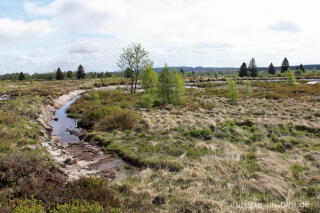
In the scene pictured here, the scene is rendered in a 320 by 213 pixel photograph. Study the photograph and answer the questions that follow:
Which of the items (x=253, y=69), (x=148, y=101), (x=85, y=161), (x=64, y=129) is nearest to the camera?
(x=85, y=161)

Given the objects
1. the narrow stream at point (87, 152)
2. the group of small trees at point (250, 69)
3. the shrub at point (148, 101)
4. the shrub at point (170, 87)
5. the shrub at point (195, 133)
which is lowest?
the narrow stream at point (87, 152)

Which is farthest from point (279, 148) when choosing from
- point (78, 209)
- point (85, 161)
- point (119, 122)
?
point (119, 122)

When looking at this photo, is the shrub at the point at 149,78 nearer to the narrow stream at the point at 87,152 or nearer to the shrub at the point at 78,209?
the narrow stream at the point at 87,152

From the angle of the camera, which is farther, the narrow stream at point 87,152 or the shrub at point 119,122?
the shrub at point 119,122

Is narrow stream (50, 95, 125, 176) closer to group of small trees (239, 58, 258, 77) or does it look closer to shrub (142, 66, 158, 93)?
shrub (142, 66, 158, 93)

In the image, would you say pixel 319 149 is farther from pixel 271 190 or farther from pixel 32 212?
pixel 32 212

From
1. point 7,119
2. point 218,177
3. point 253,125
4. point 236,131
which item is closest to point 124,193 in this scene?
point 218,177

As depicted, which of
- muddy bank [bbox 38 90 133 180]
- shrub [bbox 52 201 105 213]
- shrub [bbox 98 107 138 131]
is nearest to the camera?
shrub [bbox 52 201 105 213]

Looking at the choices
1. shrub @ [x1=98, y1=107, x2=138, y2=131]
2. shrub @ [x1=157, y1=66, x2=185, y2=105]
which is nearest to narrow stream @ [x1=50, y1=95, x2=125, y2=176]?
shrub @ [x1=98, y1=107, x2=138, y2=131]

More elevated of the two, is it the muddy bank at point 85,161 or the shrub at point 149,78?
the shrub at point 149,78

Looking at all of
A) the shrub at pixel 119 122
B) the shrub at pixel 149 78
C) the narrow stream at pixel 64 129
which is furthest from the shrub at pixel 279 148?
the shrub at pixel 149 78

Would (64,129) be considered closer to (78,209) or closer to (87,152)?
(87,152)

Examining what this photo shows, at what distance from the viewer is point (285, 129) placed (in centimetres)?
1295

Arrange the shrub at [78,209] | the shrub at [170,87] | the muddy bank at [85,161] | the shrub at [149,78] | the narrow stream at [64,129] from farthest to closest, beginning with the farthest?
the shrub at [149,78] → the shrub at [170,87] → the narrow stream at [64,129] → the muddy bank at [85,161] → the shrub at [78,209]
